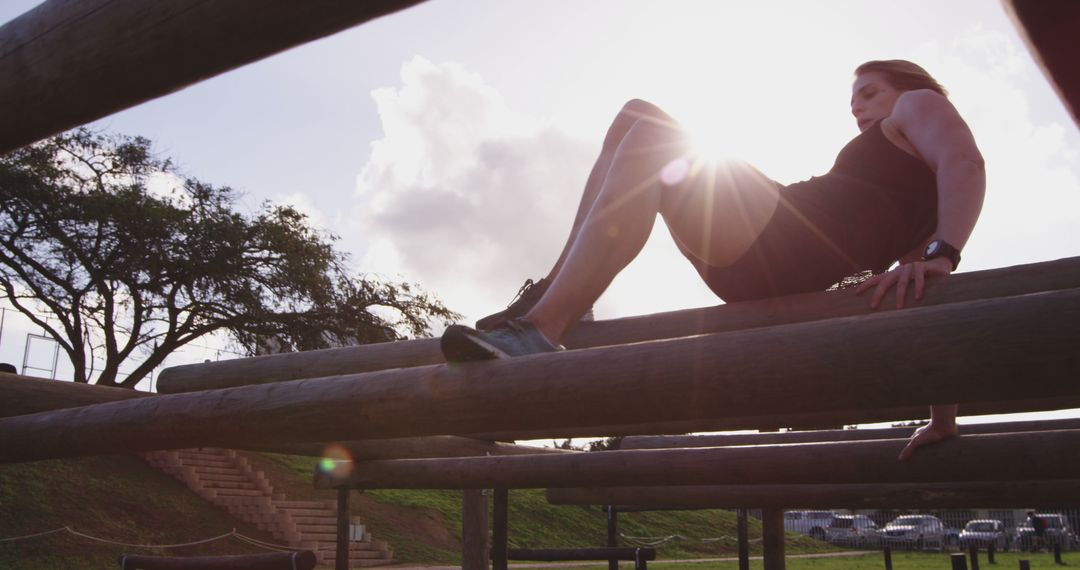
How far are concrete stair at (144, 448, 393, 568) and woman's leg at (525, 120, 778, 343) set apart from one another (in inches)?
723

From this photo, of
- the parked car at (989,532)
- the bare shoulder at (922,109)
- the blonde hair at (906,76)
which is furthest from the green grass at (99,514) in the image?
the parked car at (989,532)

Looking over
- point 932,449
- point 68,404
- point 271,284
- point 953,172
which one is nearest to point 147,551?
point 271,284

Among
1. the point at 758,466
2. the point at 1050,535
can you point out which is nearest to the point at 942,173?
the point at 758,466

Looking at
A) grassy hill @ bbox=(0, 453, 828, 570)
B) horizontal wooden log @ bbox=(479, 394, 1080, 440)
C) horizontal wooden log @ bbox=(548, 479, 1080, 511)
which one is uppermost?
horizontal wooden log @ bbox=(479, 394, 1080, 440)

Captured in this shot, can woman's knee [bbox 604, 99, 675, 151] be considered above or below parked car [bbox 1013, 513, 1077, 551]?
above

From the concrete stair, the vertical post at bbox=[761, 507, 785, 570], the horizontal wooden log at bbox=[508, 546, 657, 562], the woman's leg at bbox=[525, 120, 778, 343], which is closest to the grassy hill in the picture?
the concrete stair

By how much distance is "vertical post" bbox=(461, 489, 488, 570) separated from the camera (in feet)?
26.6

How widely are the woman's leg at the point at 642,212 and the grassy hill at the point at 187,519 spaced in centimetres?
1565

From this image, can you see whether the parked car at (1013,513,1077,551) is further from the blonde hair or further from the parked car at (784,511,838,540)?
the blonde hair

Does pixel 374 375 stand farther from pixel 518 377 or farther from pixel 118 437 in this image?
pixel 118 437

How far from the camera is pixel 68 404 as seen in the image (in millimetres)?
4449

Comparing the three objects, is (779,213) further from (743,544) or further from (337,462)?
(743,544)

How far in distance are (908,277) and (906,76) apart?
3.50ft

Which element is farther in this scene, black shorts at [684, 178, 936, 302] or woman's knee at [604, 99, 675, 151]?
black shorts at [684, 178, 936, 302]
